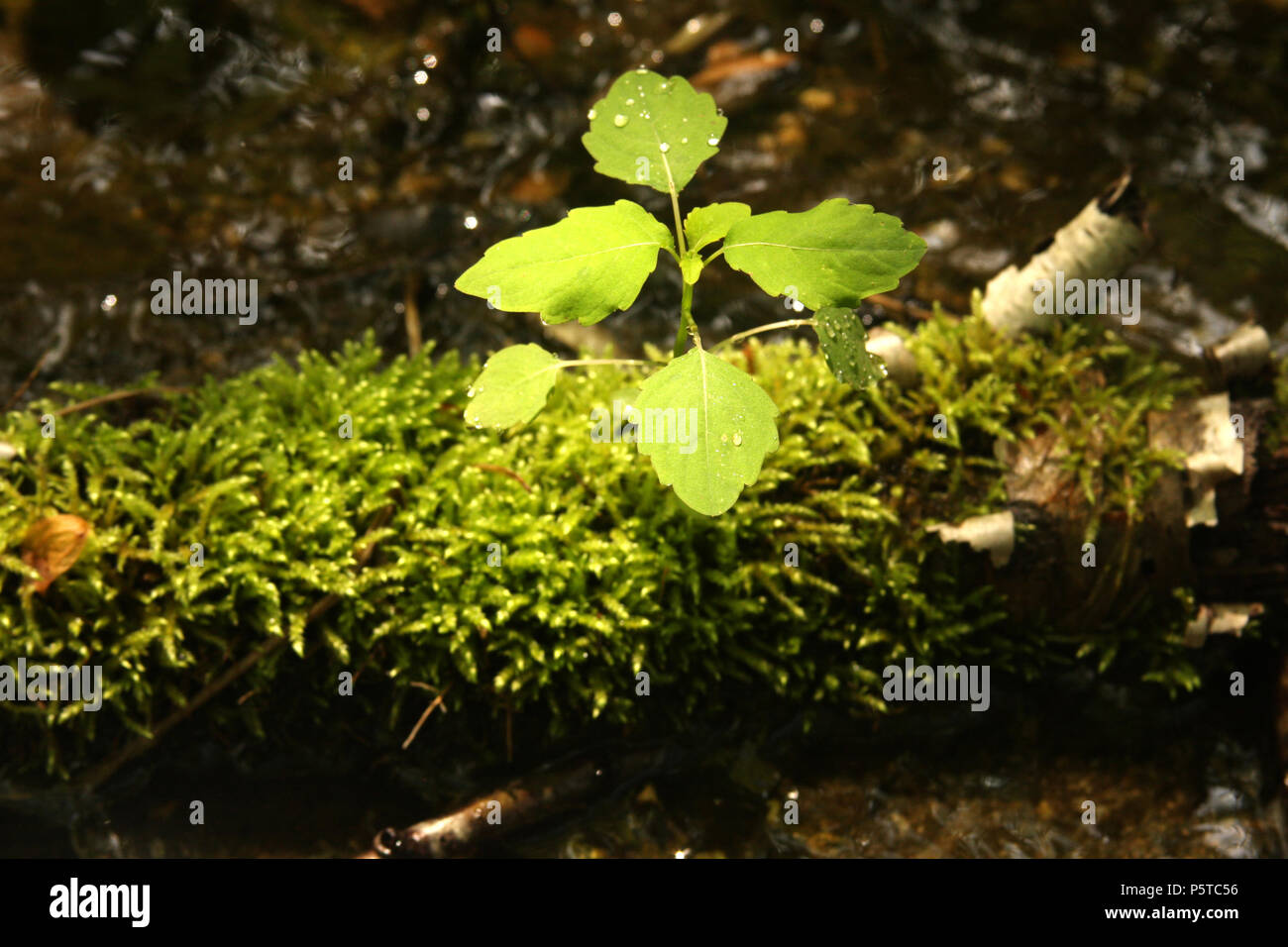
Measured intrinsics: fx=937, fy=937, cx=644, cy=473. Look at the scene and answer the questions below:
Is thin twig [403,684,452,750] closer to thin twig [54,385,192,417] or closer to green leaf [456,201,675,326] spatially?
green leaf [456,201,675,326]

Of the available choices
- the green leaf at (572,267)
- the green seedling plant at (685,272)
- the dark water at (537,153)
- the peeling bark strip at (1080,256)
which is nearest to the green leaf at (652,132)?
the green seedling plant at (685,272)

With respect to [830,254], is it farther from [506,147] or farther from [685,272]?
[506,147]

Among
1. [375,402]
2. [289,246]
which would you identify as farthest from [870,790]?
[289,246]

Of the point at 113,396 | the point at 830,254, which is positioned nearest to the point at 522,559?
the point at 830,254

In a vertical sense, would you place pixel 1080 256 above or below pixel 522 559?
above

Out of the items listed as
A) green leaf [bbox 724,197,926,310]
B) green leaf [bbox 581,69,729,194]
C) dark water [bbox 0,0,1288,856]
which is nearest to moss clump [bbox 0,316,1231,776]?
dark water [bbox 0,0,1288,856]
